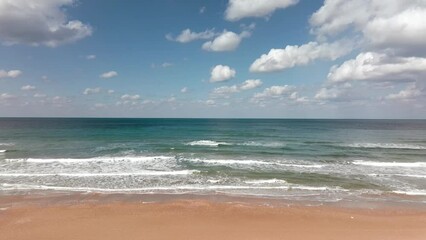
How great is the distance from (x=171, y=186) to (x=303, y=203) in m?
6.69

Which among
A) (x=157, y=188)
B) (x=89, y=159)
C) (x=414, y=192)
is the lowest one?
(x=414, y=192)

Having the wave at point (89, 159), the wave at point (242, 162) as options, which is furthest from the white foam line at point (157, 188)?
the wave at point (89, 159)

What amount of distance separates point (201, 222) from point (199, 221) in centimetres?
11

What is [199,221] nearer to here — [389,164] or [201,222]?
[201,222]

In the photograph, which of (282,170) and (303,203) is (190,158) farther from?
(303,203)

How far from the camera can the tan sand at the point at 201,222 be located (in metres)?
8.52

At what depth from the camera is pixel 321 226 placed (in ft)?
30.7

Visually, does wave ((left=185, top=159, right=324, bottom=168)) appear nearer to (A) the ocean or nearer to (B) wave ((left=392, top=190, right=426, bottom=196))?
(A) the ocean

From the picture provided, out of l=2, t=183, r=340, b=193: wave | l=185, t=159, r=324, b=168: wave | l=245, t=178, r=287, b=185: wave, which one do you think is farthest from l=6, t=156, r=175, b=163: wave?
l=245, t=178, r=287, b=185: wave

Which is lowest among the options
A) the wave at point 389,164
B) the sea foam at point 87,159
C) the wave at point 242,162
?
the wave at point 389,164

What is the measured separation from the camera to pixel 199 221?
969 centimetres

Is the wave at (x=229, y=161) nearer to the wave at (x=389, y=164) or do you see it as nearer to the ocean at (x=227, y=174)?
the ocean at (x=227, y=174)

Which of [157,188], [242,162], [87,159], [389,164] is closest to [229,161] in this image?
[242,162]

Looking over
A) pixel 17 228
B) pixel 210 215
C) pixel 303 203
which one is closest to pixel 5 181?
pixel 17 228
